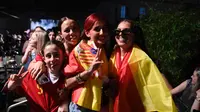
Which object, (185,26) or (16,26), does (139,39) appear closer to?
(185,26)

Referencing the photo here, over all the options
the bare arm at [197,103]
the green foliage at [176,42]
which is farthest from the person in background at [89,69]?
the green foliage at [176,42]

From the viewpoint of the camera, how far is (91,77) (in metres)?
2.69

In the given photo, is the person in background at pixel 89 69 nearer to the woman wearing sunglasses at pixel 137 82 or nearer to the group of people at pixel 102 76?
the group of people at pixel 102 76

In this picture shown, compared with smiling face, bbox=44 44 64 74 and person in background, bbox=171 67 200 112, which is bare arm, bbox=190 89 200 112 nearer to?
person in background, bbox=171 67 200 112

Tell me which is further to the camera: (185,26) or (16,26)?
(16,26)

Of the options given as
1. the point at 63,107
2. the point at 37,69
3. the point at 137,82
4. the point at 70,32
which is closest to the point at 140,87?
the point at 137,82

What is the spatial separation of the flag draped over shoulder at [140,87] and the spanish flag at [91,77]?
136 millimetres

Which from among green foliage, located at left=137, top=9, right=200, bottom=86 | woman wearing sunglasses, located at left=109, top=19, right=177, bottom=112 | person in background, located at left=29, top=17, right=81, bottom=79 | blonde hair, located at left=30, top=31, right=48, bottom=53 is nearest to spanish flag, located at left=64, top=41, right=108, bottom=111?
woman wearing sunglasses, located at left=109, top=19, right=177, bottom=112

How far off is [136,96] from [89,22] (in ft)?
2.16

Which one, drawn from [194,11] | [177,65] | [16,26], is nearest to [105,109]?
[177,65]

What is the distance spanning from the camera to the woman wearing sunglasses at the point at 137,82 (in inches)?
105

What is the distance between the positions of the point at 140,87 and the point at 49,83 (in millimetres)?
764

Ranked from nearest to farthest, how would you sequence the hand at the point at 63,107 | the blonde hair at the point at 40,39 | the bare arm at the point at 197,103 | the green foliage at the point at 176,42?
1. the hand at the point at 63,107
2. the blonde hair at the point at 40,39
3. the bare arm at the point at 197,103
4. the green foliage at the point at 176,42

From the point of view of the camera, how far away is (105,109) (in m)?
2.86
